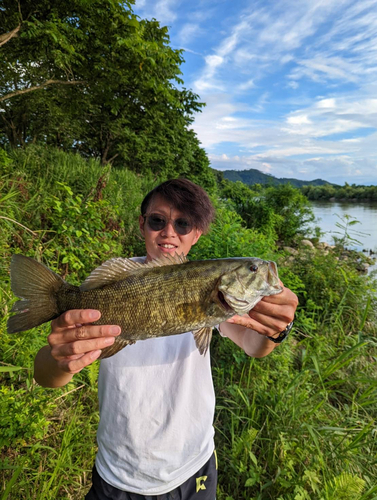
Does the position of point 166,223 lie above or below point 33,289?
above

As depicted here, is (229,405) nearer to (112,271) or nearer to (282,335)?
(282,335)

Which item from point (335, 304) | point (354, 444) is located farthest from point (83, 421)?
point (335, 304)

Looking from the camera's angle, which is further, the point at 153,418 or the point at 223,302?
the point at 153,418

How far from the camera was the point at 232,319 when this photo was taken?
169cm

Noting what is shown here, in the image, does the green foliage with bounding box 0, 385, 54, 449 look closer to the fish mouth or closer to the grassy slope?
the grassy slope

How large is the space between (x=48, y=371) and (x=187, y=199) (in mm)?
1561

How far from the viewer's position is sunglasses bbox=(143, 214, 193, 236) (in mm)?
2215

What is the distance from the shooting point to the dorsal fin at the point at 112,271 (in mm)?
1623

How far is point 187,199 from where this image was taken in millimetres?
2244

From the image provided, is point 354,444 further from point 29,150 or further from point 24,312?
point 29,150

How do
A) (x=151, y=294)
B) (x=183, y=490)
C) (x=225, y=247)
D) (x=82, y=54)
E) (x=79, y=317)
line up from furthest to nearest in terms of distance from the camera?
(x=82, y=54) → (x=225, y=247) → (x=183, y=490) → (x=151, y=294) → (x=79, y=317)

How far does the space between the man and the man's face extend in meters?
0.37

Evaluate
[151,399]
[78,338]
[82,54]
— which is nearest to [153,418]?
[151,399]

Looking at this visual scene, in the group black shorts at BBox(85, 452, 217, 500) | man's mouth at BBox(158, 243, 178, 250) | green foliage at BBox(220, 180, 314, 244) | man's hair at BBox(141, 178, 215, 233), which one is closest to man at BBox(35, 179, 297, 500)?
black shorts at BBox(85, 452, 217, 500)
